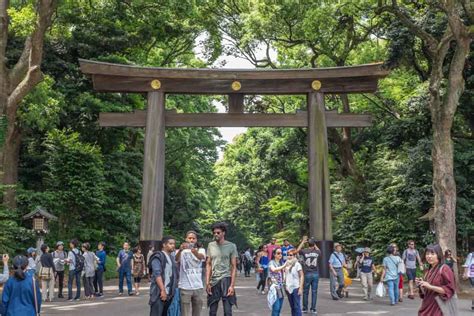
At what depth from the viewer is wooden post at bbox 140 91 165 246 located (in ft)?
60.9

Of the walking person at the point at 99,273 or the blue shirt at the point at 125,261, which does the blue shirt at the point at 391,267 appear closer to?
the blue shirt at the point at 125,261

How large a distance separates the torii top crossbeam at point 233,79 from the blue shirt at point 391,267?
781 cm

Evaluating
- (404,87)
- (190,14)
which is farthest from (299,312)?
(404,87)

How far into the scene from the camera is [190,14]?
2514 centimetres

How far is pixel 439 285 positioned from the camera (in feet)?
20.2

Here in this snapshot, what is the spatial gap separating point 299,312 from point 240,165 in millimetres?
37519

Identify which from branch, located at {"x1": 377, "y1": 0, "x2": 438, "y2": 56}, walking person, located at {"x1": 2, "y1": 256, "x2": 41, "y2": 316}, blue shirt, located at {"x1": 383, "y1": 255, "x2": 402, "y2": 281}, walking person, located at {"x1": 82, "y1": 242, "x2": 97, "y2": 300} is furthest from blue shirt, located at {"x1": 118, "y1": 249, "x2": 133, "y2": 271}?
branch, located at {"x1": 377, "y1": 0, "x2": 438, "y2": 56}

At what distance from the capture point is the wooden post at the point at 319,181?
18703 millimetres

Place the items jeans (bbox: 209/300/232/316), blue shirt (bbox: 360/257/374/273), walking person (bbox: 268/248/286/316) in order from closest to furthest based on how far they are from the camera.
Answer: jeans (bbox: 209/300/232/316) → walking person (bbox: 268/248/286/316) → blue shirt (bbox: 360/257/374/273)

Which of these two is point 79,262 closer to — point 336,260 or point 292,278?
point 336,260

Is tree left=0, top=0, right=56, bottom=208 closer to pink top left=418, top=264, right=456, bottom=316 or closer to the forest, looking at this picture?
the forest

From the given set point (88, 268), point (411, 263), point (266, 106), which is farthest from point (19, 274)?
point (266, 106)

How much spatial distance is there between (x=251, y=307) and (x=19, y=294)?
7077mm

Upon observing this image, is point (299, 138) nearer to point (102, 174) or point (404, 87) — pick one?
point (404, 87)
